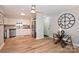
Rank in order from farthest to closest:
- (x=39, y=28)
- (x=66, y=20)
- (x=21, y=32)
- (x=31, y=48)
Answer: (x=39, y=28), (x=21, y=32), (x=66, y=20), (x=31, y=48)

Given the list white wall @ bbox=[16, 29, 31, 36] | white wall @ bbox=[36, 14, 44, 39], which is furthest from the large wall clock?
white wall @ bbox=[36, 14, 44, 39]

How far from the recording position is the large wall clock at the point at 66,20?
12.6ft

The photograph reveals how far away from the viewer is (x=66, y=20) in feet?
12.8

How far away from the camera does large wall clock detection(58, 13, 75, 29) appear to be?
151 inches

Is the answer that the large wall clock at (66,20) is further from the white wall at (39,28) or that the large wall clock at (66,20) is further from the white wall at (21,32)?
the white wall at (39,28)

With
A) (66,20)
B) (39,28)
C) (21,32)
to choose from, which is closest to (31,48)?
(21,32)

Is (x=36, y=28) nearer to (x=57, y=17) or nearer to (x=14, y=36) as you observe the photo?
(x=14, y=36)

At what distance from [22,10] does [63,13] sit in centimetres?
165

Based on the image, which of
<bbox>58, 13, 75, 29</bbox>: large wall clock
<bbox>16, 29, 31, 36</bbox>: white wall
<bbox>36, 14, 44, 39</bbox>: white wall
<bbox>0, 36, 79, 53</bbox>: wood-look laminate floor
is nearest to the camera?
<bbox>0, 36, 79, 53</bbox>: wood-look laminate floor

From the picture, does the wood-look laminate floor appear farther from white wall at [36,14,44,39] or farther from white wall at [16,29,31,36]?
white wall at [36,14,44,39]

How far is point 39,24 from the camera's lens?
568cm

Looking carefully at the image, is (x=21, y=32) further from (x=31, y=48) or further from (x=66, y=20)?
(x=66, y=20)

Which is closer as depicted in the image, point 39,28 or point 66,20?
point 66,20

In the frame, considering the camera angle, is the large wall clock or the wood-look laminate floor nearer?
the wood-look laminate floor
